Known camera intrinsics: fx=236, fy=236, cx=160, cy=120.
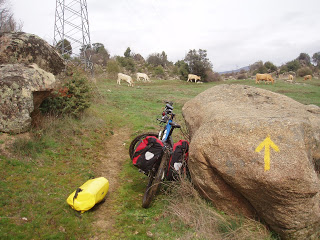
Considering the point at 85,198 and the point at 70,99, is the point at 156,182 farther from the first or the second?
the point at 70,99

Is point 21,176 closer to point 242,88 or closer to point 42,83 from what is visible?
point 42,83

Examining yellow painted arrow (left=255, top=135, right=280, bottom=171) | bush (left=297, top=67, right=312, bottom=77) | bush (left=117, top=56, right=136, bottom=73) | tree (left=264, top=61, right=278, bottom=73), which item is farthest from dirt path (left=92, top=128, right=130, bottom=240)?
tree (left=264, top=61, right=278, bottom=73)

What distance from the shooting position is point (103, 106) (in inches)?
471

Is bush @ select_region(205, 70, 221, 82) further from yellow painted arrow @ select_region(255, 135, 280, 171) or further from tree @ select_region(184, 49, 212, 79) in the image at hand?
yellow painted arrow @ select_region(255, 135, 280, 171)

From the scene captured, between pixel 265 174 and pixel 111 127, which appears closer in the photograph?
pixel 265 174

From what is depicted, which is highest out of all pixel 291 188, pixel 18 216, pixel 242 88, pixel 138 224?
pixel 242 88

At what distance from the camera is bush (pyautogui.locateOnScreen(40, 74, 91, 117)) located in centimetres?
733

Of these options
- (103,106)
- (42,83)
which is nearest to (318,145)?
(42,83)

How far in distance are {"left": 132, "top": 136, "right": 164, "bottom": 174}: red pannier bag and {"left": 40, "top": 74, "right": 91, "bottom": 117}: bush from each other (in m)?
4.08

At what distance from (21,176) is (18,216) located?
3.97ft

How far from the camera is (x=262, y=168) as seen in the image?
3.13 metres

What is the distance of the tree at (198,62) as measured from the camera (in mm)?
33219

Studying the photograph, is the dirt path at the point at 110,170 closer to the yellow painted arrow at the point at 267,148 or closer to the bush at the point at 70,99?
the bush at the point at 70,99

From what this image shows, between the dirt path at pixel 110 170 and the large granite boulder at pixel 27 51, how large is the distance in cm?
327
